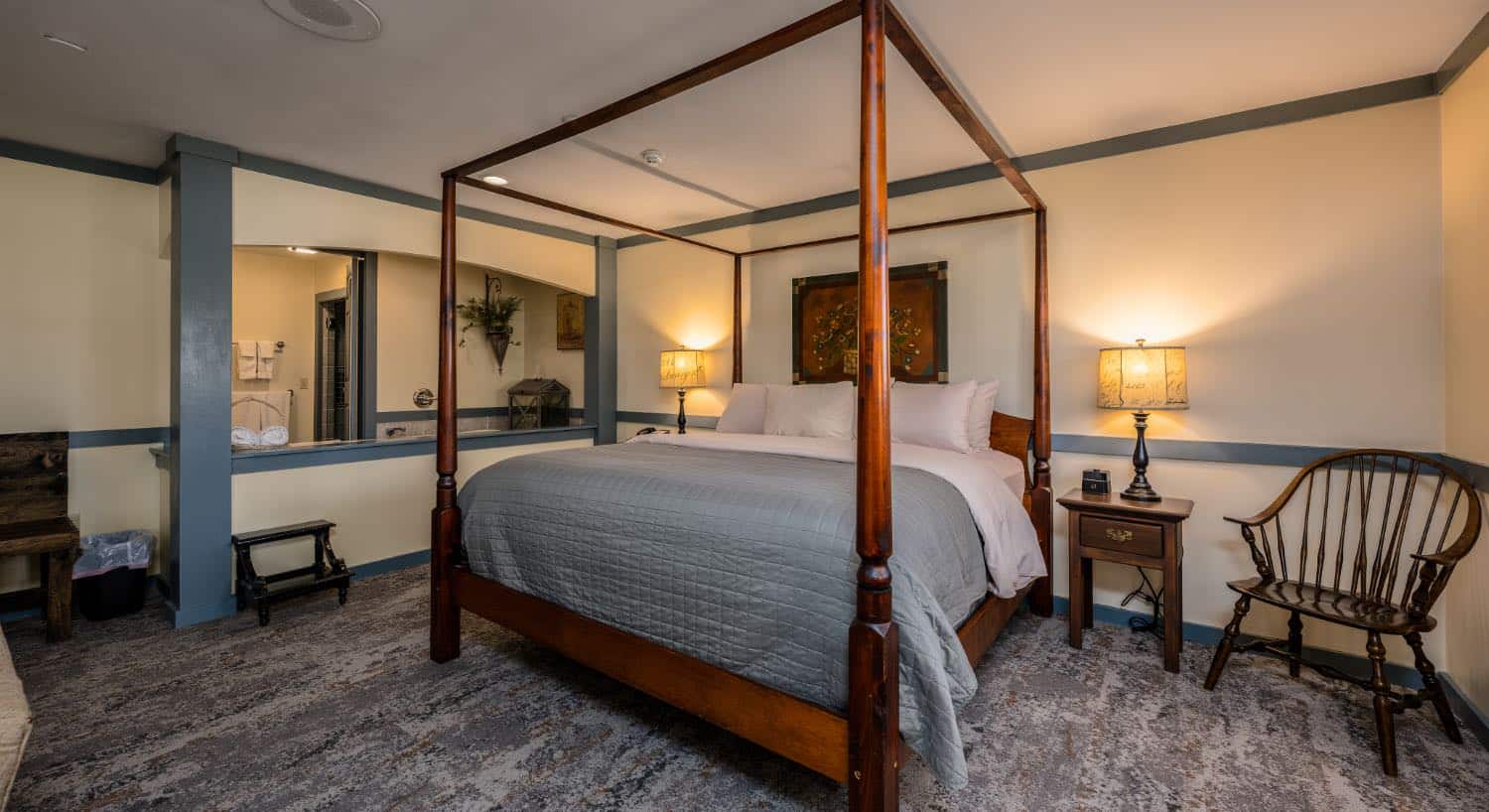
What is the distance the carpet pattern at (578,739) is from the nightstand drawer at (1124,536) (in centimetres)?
50

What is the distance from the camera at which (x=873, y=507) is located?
148 centimetres

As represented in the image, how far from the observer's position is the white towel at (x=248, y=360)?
5.36 meters

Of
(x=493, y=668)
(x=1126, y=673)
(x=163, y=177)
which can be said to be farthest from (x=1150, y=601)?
(x=163, y=177)

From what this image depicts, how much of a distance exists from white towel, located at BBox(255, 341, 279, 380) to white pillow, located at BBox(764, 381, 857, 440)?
15.4ft

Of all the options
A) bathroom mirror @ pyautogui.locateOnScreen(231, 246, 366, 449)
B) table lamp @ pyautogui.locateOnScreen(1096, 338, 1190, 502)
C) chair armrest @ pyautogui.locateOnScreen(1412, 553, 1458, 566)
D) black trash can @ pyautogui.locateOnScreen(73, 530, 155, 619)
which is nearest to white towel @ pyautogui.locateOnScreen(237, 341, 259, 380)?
bathroom mirror @ pyautogui.locateOnScreen(231, 246, 366, 449)

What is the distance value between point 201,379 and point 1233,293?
511 cm

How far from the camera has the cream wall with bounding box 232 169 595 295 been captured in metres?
3.42

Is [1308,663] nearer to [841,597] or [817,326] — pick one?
[841,597]

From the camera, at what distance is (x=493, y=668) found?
Result: 265 cm

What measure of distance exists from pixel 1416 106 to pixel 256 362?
760 cm

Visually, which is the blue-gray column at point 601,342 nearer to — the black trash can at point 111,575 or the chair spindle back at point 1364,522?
the black trash can at point 111,575

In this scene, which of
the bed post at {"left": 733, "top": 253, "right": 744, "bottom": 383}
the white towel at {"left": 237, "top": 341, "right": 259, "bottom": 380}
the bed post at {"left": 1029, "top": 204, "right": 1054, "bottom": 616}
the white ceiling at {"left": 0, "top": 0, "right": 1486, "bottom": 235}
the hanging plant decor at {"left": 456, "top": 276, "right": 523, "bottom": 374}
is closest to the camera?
the white ceiling at {"left": 0, "top": 0, "right": 1486, "bottom": 235}

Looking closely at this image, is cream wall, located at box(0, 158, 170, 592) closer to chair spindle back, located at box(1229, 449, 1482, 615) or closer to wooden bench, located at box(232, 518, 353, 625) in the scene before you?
wooden bench, located at box(232, 518, 353, 625)

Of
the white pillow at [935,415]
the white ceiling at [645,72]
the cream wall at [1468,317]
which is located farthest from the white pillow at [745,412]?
the cream wall at [1468,317]
